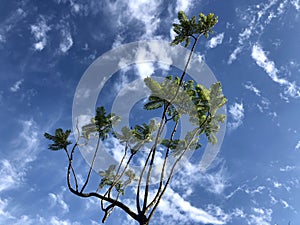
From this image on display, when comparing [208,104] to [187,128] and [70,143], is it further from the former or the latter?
[70,143]

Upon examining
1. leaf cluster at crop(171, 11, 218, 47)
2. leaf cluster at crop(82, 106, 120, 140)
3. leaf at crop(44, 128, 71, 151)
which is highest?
leaf cluster at crop(171, 11, 218, 47)

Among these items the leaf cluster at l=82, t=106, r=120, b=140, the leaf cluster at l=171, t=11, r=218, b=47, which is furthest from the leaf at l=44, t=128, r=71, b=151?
the leaf cluster at l=171, t=11, r=218, b=47

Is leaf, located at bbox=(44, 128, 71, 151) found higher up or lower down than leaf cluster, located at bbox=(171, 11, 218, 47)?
lower down

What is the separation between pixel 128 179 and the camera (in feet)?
116

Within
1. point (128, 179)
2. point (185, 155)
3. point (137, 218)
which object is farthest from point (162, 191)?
point (128, 179)

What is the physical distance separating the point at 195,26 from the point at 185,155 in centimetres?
1282

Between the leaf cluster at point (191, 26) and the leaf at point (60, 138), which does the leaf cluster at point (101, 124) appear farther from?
the leaf cluster at point (191, 26)

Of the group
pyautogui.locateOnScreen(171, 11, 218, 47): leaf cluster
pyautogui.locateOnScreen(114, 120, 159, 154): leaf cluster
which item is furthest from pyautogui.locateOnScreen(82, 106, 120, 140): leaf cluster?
pyautogui.locateOnScreen(171, 11, 218, 47): leaf cluster

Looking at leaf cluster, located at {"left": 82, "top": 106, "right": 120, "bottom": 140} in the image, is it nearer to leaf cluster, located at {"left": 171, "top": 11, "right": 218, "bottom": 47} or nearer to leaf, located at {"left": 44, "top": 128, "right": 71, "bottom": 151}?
leaf, located at {"left": 44, "top": 128, "right": 71, "bottom": 151}

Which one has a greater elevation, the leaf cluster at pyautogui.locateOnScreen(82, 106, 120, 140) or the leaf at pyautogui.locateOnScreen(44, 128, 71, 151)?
the leaf cluster at pyautogui.locateOnScreen(82, 106, 120, 140)

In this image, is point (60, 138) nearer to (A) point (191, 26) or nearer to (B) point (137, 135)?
(B) point (137, 135)

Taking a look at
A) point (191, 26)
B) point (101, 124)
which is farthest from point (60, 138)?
point (191, 26)

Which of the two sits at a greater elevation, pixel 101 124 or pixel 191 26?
pixel 191 26

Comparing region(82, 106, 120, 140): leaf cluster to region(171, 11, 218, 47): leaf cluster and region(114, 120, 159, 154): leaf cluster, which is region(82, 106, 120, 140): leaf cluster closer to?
region(114, 120, 159, 154): leaf cluster
